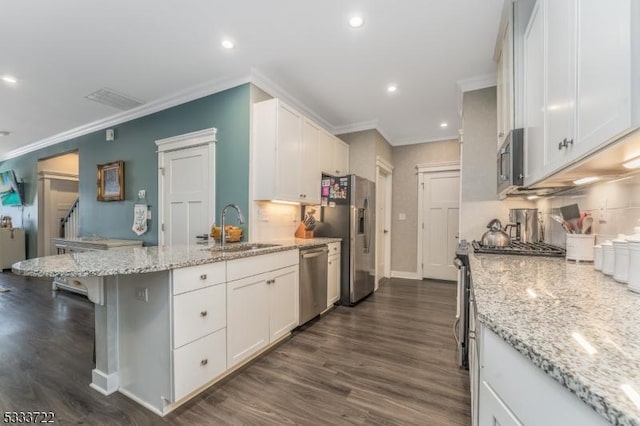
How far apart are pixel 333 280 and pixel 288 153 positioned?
1730mm

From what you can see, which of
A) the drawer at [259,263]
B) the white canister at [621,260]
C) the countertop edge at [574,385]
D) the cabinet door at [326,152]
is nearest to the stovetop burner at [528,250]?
the white canister at [621,260]

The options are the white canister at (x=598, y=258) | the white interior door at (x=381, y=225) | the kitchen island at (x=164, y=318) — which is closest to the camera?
the white canister at (x=598, y=258)

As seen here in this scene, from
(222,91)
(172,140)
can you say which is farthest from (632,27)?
(172,140)

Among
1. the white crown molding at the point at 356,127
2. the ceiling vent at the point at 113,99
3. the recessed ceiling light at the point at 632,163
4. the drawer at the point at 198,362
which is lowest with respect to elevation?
the drawer at the point at 198,362

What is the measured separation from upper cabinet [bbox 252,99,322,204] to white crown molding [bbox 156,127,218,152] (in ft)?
1.99

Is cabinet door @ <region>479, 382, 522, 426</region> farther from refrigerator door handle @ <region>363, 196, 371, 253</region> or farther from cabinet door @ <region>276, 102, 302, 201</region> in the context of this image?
refrigerator door handle @ <region>363, 196, 371, 253</region>

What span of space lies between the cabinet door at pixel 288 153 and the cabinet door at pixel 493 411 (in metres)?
2.50

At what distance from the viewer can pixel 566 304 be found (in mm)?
845

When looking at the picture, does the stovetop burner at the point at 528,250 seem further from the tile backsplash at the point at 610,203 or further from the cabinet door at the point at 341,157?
the cabinet door at the point at 341,157

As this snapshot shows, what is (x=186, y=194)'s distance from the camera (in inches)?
138

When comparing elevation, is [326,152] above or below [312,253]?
above

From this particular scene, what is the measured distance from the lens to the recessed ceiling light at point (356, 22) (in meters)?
2.20

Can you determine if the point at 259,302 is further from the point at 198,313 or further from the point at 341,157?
the point at 341,157

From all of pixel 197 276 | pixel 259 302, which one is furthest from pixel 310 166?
pixel 197 276
